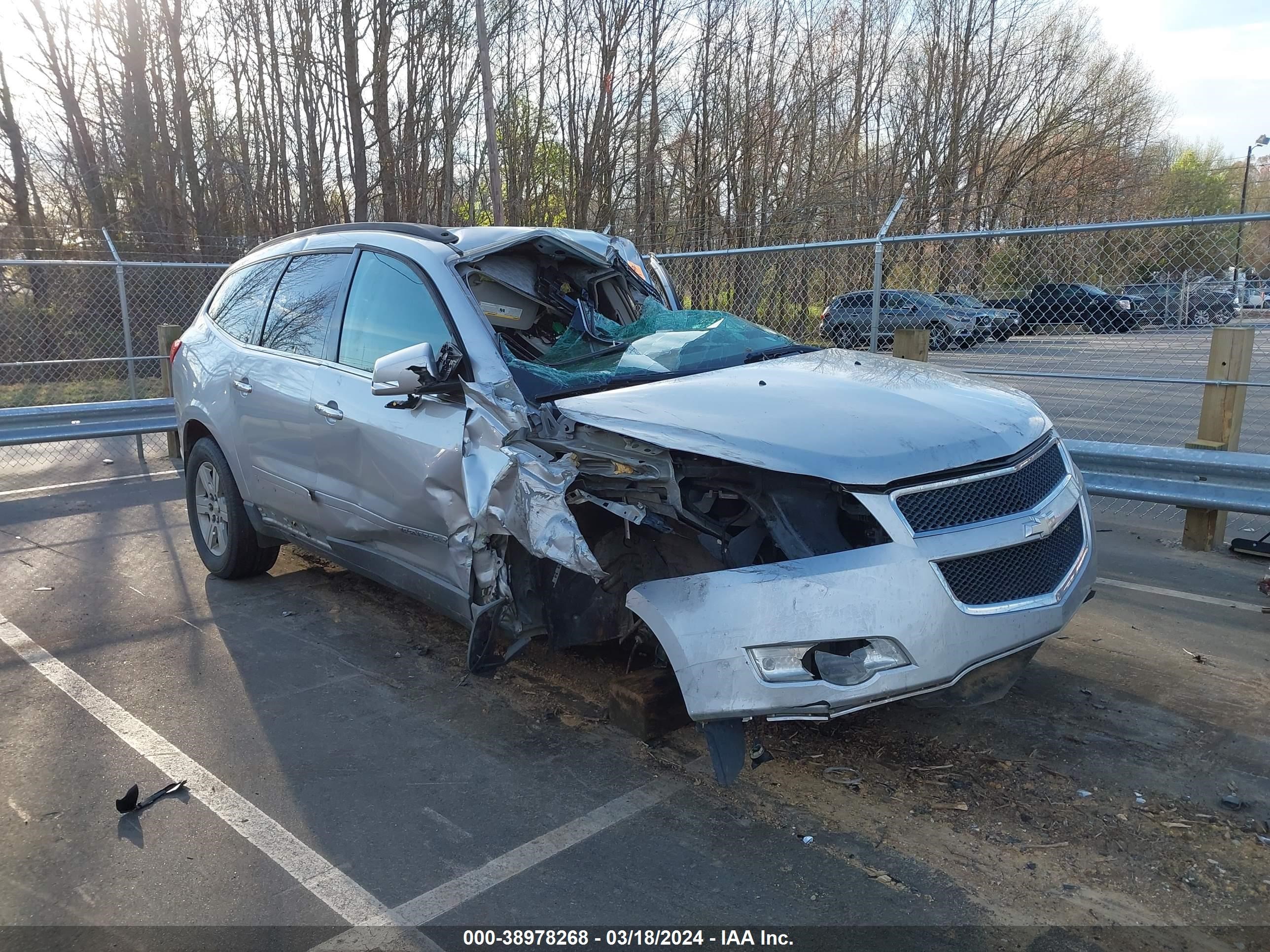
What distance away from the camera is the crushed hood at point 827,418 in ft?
9.56

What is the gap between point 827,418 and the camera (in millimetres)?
3113

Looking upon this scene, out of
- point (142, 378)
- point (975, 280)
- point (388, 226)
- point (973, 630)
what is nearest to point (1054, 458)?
point (973, 630)

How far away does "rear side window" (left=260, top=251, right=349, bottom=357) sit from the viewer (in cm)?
468

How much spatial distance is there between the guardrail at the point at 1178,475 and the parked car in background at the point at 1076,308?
3.55 ft

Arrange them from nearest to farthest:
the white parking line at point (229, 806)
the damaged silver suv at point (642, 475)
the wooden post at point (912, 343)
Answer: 1. the white parking line at point (229, 806)
2. the damaged silver suv at point (642, 475)
3. the wooden post at point (912, 343)

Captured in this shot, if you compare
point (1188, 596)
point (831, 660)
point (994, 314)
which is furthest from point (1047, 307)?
point (831, 660)

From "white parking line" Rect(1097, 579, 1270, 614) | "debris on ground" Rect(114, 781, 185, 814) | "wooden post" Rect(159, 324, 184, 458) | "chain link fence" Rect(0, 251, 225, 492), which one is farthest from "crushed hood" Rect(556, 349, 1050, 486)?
"chain link fence" Rect(0, 251, 225, 492)

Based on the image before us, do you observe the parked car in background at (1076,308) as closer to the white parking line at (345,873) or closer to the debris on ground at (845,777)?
the debris on ground at (845,777)

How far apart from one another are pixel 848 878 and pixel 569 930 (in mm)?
845

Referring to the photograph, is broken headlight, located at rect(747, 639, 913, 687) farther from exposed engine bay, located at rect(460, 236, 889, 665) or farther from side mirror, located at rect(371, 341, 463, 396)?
side mirror, located at rect(371, 341, 463, 396)

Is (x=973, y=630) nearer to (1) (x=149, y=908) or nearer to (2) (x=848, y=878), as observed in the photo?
(2) (x=848, y=878)

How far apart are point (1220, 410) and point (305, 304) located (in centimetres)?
574

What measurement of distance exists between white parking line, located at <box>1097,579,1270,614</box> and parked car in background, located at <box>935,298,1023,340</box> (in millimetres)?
2275

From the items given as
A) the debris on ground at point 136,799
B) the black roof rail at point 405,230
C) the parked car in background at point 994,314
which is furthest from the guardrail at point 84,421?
the parked car in background at point 994,314
